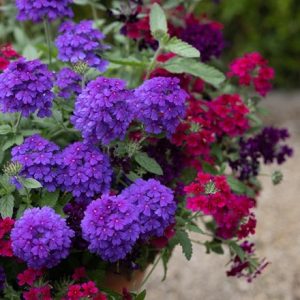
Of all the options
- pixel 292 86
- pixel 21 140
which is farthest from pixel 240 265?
pixel 292 86

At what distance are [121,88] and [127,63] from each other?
0.40 meters

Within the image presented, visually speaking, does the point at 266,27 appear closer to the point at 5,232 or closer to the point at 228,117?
the point at 228,117

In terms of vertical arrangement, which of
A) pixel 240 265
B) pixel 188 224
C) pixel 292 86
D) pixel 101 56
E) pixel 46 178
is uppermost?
pixel 101 56

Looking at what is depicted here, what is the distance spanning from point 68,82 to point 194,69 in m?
0.36

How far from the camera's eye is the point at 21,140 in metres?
1.51

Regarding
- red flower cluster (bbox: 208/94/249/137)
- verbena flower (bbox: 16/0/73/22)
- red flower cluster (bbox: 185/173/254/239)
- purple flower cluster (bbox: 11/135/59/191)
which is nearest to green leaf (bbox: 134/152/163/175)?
red flower cluster (bbox: 185/173/254/239)

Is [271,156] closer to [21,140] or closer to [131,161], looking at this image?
[131,161]

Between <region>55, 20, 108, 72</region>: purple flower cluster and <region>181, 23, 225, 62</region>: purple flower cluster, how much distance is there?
358mm

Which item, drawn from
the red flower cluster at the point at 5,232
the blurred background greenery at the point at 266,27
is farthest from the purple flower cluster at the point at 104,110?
the blurred background greenery at the point at 266,27

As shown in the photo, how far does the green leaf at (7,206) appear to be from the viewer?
55.8 inches

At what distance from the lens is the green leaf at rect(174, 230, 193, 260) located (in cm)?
153

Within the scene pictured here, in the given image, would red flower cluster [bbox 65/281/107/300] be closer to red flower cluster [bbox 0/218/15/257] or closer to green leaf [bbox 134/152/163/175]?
red flower cluster [bbox 0/218/15/257]

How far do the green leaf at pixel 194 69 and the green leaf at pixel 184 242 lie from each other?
1.37 feet

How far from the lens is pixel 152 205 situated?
1.34 meters
